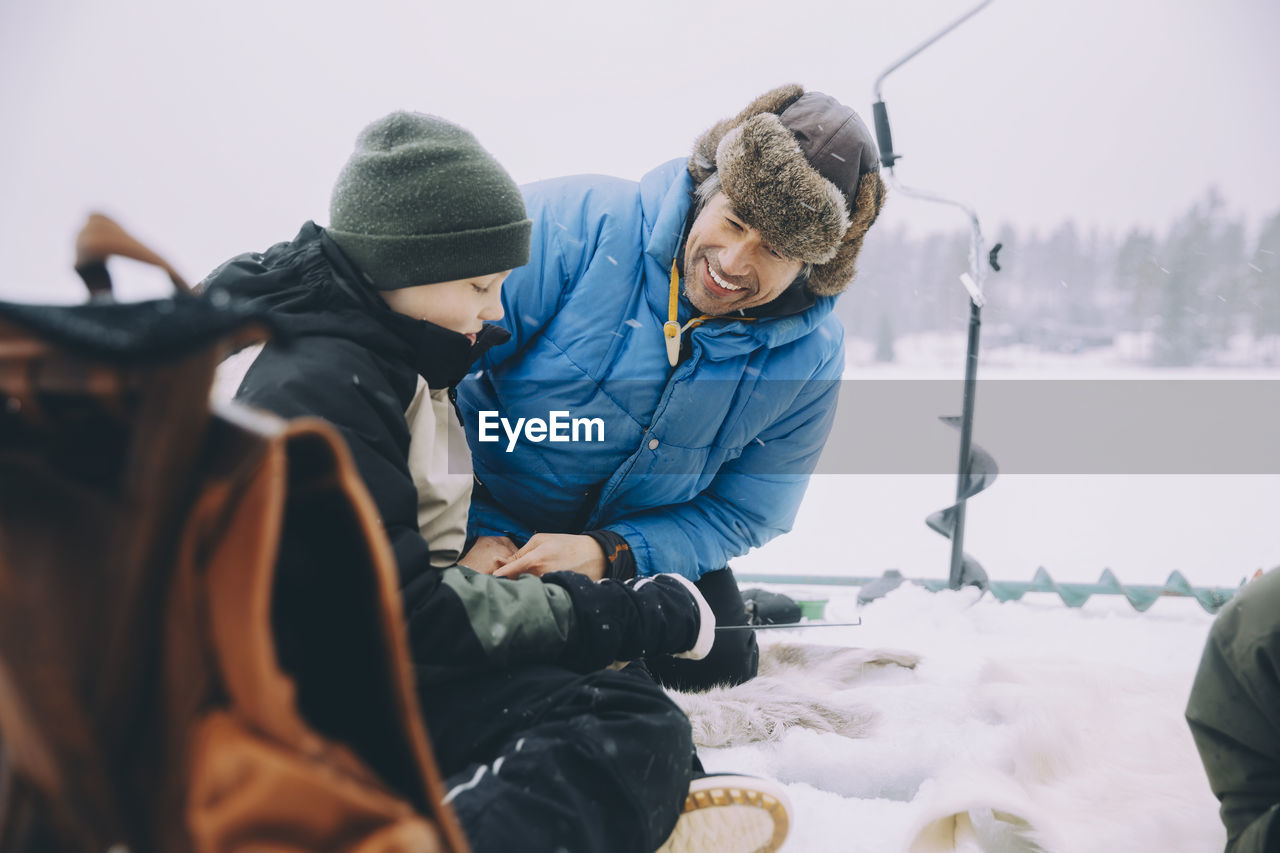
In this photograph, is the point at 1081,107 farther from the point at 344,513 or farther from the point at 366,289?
the point at 344,513

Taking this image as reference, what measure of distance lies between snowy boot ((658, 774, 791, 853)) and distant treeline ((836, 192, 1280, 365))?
316 centimetres

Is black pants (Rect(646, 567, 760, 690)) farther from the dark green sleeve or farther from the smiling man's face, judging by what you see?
the dark green sleeve

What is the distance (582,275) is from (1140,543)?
2.12 m

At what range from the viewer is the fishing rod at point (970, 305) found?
1651 millimetres

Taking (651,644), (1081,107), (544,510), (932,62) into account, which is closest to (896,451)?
(932,62)

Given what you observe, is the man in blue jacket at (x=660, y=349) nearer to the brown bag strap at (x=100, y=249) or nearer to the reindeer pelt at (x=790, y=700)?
the reindeer pelt at (x=790, y=700)

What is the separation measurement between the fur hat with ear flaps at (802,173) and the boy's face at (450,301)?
0.46 metres

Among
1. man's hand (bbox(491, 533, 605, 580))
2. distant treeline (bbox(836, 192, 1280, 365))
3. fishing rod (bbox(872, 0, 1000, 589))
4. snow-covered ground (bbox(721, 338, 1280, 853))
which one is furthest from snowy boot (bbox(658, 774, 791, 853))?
distant treeline (bbox(836, 192, 1280, 365))

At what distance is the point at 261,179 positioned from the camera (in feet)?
11.5

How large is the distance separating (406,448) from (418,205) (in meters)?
0.28

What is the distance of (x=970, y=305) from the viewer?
71.2 inches

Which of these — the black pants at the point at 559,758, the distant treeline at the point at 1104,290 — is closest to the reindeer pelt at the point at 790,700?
the black pants at the point at 559,758

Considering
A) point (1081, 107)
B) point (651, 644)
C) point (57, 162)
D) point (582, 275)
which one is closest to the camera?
point (651, 644)

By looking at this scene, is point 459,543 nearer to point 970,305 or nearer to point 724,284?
point 724,284
